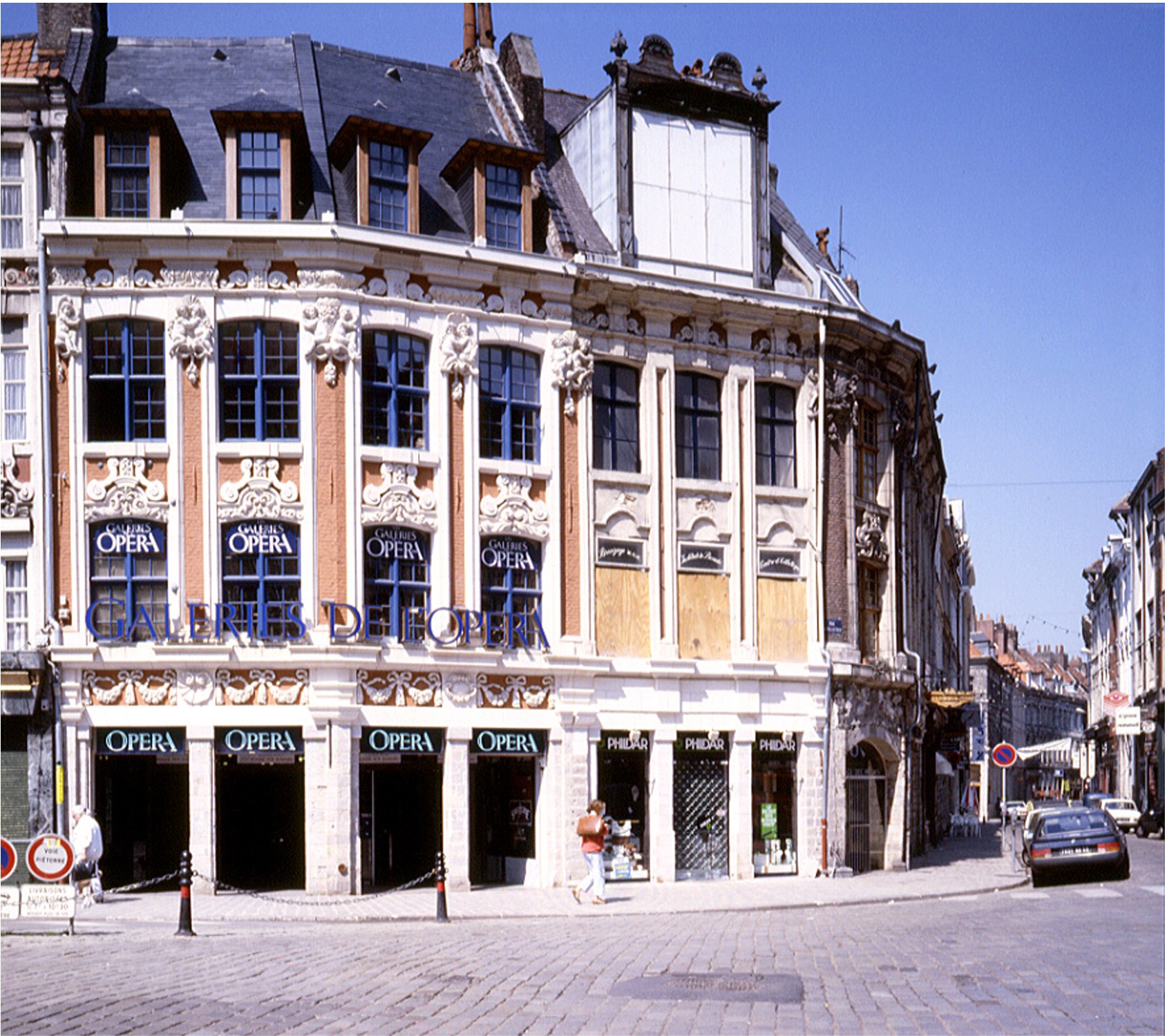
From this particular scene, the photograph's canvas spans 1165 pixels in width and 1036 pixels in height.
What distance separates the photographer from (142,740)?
28766mm

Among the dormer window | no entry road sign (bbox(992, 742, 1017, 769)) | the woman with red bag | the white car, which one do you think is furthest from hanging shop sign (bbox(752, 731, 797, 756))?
the white car

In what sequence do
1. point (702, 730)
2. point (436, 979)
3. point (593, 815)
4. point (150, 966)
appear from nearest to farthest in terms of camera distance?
point (436, 979) < point (150, 966) < point (593, 815) < point (702, 730)

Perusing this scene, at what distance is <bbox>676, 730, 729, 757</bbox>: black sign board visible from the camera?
3275cm

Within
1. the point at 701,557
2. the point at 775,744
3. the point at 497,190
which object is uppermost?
the point at 497,190

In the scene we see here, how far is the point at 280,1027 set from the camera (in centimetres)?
1245

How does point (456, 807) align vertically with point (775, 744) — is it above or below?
below

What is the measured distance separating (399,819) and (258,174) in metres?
11.6

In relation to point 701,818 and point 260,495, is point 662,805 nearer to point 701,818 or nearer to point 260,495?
point 701,818

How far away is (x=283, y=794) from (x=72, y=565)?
5434mm

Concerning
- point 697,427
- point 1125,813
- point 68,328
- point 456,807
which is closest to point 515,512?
point 697,427

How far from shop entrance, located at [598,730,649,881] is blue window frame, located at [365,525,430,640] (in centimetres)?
447

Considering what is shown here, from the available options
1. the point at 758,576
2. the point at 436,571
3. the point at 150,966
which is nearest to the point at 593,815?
the point at 436,571

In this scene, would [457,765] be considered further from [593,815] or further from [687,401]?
[687,401]

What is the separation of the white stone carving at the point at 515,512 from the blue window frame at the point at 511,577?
0.26 meters
